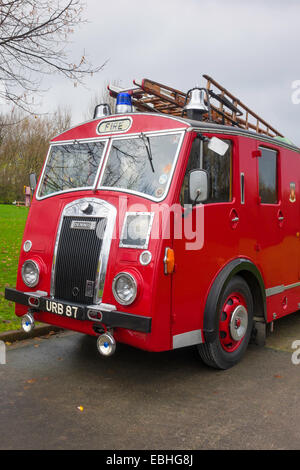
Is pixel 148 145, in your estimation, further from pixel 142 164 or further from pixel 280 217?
pixel 280 217

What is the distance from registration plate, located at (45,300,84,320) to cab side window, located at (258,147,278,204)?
2.56m

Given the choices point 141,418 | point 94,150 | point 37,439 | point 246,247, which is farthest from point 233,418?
point 94,150

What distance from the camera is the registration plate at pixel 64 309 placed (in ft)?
13.5

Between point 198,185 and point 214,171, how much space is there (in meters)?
0.56

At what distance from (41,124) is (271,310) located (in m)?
38.0

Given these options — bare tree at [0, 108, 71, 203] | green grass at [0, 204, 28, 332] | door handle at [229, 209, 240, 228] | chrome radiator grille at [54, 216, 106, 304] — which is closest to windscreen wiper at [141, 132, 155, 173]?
chrome radiator grille at [54, 216, 106, 304]

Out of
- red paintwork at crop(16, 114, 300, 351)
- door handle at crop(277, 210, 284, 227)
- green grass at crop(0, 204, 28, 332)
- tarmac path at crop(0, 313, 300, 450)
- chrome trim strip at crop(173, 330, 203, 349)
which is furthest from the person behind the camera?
green grass at crop(0, 204, 28, 332)

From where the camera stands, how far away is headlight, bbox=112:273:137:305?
154 inches

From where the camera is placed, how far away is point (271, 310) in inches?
213

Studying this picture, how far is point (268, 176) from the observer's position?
5.46 m

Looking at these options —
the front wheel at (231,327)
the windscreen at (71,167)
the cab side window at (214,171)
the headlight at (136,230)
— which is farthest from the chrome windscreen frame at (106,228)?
the front wheel at (231,327)

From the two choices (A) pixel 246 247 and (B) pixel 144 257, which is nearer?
(B) pixel 144 257

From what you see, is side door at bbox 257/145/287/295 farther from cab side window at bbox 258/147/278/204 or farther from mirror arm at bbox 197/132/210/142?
mirror arm at bbox 197/132/210/142
